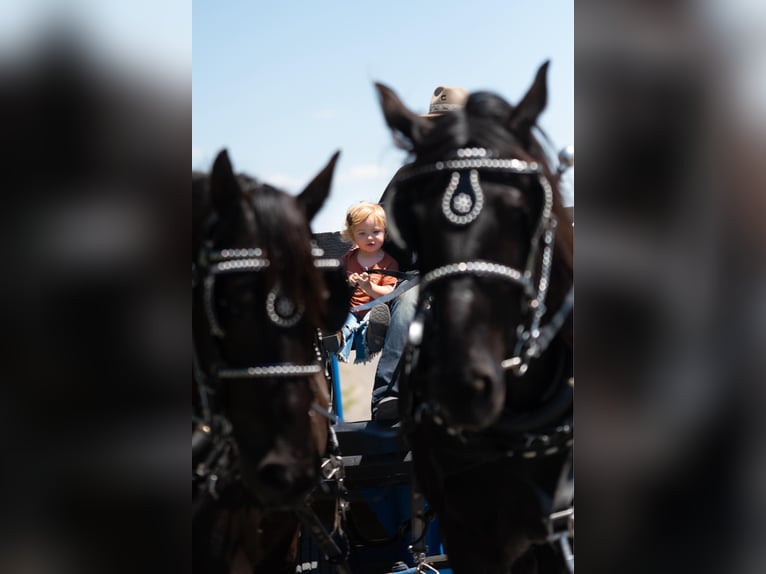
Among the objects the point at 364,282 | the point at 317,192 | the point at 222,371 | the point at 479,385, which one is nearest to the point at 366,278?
the point at 364,282

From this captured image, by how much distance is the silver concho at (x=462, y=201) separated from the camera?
7.83 feet

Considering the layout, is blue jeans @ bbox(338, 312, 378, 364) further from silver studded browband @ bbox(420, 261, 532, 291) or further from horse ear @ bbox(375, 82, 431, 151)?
silver studded browband @ bbox(420, 261, 532, 291)

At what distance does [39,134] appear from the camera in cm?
152

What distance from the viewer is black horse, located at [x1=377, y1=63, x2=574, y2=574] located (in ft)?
7.66

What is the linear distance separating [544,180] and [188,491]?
53.9 inches

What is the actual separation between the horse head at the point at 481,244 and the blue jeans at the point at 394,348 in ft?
3.22

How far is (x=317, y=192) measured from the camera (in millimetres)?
2814

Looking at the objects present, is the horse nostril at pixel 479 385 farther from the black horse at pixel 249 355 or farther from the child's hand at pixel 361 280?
the child's hand at pixel 361 280

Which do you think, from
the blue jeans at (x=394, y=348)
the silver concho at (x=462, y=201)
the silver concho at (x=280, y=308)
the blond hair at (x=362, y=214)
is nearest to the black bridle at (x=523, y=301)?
the silver concho at (x=462, y=201)

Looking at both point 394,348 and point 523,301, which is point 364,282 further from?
point 523,301

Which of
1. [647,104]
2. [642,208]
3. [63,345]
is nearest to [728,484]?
[642,208]

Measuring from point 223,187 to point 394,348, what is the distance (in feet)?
4.75

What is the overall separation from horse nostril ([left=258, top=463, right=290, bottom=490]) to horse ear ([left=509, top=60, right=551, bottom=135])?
125 cm

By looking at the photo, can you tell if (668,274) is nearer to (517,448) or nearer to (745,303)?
(745,303)
